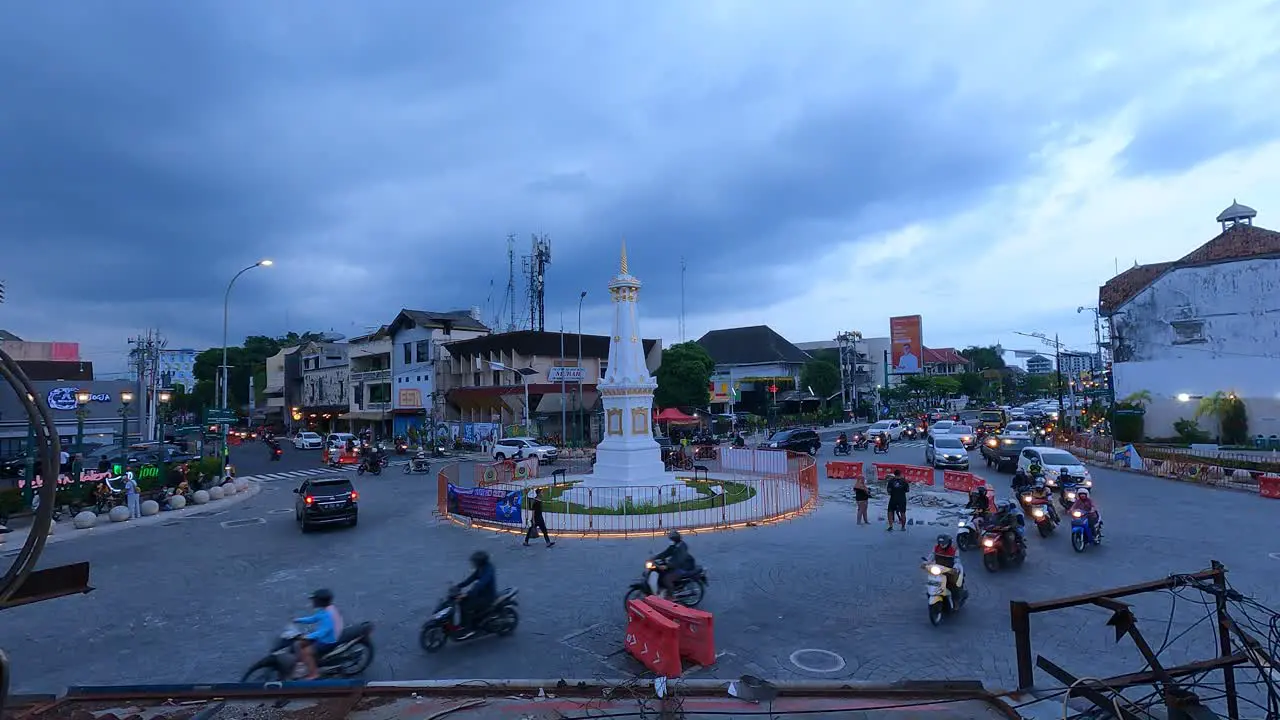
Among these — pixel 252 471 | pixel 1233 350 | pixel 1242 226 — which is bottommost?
pixel 252 471

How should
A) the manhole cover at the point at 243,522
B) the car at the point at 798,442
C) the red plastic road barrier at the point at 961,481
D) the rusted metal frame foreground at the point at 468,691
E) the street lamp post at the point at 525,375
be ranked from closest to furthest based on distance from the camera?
the rusted metal frame foreground at the point at 468,691
the manhole cover at the point at 243,522
the red plastic road barrier at the point at 961,481
the car at the point at 798,442
the street lamp post at the point at 525,375

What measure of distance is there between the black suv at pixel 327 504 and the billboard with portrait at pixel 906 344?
249 ft

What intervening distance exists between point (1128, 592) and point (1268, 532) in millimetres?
14374

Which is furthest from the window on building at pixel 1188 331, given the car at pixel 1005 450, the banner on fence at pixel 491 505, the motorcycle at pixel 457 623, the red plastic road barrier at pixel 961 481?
the motorcycle at pixel 457 623

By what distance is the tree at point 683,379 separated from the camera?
5597 cm

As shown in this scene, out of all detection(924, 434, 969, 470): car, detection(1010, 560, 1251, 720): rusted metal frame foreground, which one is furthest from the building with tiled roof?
detection(1010, 560, 1251, 720): rusted metal frame foreground

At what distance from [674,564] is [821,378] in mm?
64934

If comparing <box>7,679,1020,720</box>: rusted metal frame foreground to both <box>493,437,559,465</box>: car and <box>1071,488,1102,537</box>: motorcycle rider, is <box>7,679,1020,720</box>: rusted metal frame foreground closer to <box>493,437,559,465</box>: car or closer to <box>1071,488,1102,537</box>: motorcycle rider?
<box>1071,488,1102,537</box>: motorcycle rider

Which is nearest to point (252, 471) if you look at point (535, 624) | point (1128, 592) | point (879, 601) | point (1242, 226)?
point (535, 624)

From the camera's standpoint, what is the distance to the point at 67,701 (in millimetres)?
6742

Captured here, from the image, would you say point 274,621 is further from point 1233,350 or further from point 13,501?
point 1233,350

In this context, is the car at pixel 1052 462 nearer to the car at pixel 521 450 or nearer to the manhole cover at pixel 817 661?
the manhole cover at pixel 817 661

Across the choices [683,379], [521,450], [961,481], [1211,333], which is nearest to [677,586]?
[961,481]

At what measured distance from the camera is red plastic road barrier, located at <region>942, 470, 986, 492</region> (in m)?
21.2
